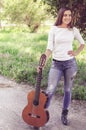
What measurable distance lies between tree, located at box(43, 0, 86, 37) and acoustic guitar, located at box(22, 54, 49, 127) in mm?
3496

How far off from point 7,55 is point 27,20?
43.4 feet

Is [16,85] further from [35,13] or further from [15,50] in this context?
[35,13]

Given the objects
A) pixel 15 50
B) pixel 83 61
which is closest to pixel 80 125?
pixel 83 61

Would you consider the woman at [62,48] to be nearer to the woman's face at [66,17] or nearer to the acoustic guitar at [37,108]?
the woman's face at [66,17]

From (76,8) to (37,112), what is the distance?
3889 mm

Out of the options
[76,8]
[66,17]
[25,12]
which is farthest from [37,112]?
[25,12]

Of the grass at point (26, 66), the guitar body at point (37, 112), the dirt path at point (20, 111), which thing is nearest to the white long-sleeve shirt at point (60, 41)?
the guitar body at point (37, 112)

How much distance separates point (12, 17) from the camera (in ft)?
84.1

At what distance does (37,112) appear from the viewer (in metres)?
5.42

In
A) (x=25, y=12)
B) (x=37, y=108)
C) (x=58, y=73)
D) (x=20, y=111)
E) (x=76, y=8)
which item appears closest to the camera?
(x=37, y=108)

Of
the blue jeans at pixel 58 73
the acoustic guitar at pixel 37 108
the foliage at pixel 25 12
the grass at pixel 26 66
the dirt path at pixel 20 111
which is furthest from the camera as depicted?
the foliage at pixel 25 12

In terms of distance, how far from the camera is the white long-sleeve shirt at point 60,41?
5.42m

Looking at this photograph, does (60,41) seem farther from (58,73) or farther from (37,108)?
(37,108)

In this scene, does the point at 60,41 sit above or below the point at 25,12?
above
